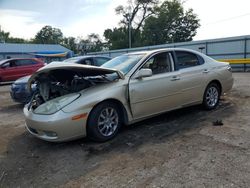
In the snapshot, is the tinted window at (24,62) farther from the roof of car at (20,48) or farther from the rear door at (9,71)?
the roof of car at (20,48)

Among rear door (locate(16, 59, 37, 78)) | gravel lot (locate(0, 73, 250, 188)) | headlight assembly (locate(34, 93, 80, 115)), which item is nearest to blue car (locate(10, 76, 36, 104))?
gravel lot (locate(0, 73, 250, 188))

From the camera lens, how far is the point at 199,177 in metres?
2.95

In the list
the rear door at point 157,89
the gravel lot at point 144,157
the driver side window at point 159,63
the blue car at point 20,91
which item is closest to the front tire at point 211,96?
the gravel lot at point 144,157

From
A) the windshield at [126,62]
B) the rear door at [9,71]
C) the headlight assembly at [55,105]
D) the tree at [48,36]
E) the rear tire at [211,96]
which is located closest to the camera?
the headlight assembly at [55,105]

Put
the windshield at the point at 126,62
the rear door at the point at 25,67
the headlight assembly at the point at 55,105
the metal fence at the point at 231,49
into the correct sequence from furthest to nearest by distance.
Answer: the metal fence at the point at 231,49, the rear door at the point at 25,67, the windshield at the point at 126,62, the headlight assembly at the point at 55,105

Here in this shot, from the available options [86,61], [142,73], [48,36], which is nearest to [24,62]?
[86,61]

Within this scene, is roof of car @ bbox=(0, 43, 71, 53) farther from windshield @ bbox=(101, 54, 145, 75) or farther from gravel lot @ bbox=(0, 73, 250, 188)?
gravel lot @ bbox=(0, 73, 250, 188)

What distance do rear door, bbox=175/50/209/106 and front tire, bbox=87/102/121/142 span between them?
1682 millimetres

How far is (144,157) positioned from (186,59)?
2.84m

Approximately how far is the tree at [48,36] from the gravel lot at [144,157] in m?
81.9

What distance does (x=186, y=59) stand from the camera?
562 centimetres

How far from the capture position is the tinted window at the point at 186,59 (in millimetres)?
5453

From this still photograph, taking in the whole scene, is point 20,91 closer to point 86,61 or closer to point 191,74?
point 86,61

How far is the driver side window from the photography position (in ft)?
16.6
